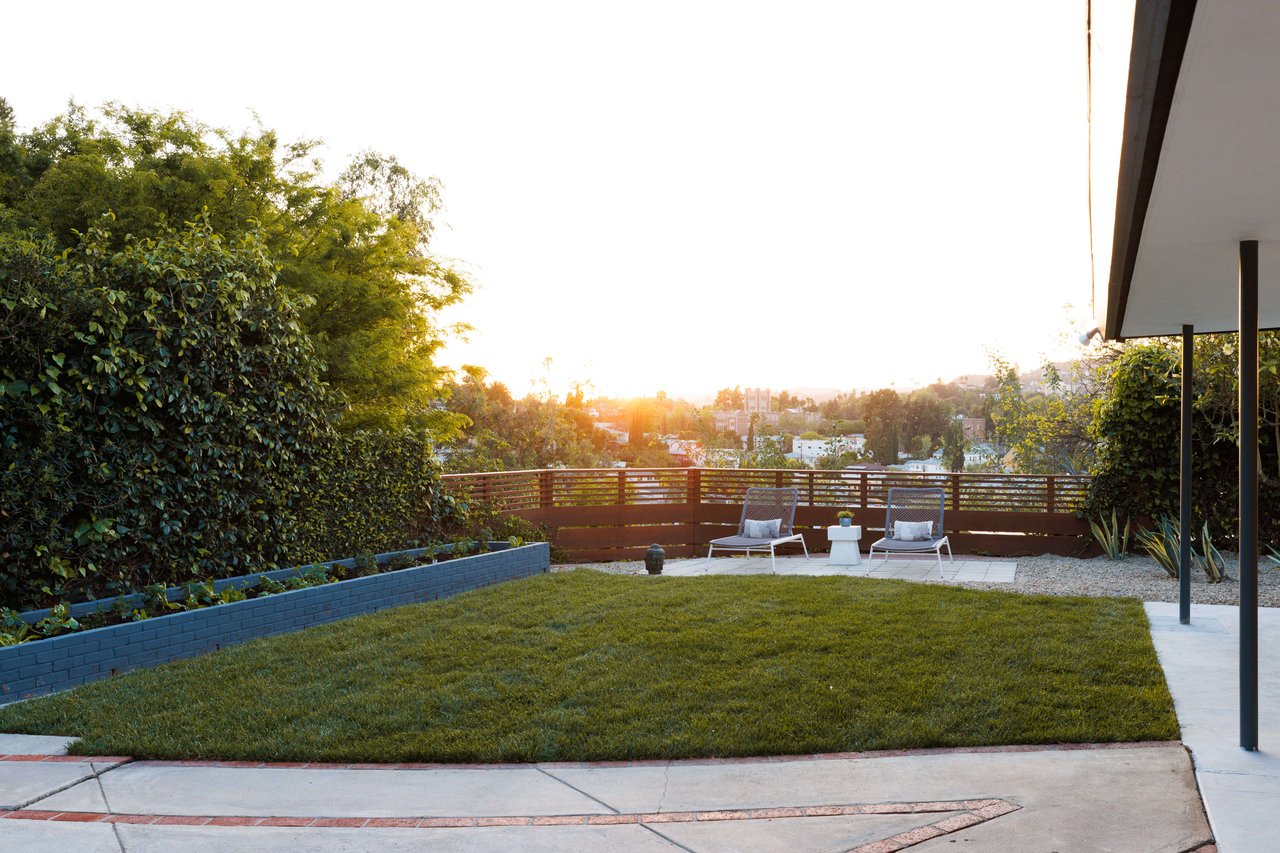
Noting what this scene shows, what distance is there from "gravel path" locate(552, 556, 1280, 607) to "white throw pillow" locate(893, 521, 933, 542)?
106cm

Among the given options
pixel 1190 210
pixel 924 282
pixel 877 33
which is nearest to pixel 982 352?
pixel 924 282

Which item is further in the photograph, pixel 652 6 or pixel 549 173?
pixel 549 173

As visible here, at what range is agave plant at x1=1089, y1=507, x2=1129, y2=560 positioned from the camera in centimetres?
1082

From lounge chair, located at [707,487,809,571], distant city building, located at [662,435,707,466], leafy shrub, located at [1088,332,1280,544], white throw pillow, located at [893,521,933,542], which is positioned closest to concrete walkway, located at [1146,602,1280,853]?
leafy shrub, located at [1088,332,1280,544]

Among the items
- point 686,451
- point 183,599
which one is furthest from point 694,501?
point 183,599

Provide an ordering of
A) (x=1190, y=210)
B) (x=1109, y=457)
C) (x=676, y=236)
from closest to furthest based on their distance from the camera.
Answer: (x=1190, y=210), (x=1109, y=457), (x=676, y=236)

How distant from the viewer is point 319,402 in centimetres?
849

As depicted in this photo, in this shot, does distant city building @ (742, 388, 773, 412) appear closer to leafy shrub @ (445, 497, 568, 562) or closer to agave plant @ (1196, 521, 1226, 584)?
leafy shrub @ (445, 497, 568, 562)

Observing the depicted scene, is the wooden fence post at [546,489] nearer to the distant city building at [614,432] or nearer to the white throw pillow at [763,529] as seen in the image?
the white throw pillow at [763,529]

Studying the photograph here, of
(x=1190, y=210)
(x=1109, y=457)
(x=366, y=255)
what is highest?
(x=366, y=255)

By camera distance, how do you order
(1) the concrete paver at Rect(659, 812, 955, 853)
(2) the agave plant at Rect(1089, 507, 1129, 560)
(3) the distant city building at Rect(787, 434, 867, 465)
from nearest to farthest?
(1) the concrete paver at Rect(659, 812, 955, 853) < (2) the agave plant at Rect(1089, 507, 1129, 560) < (3) the distant city building at Rect(787, 434, 867, 465)

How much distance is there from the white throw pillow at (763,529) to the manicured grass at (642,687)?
12.9 ft

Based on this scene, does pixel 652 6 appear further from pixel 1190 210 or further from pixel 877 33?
pixel 1190 210

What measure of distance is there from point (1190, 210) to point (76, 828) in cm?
466
